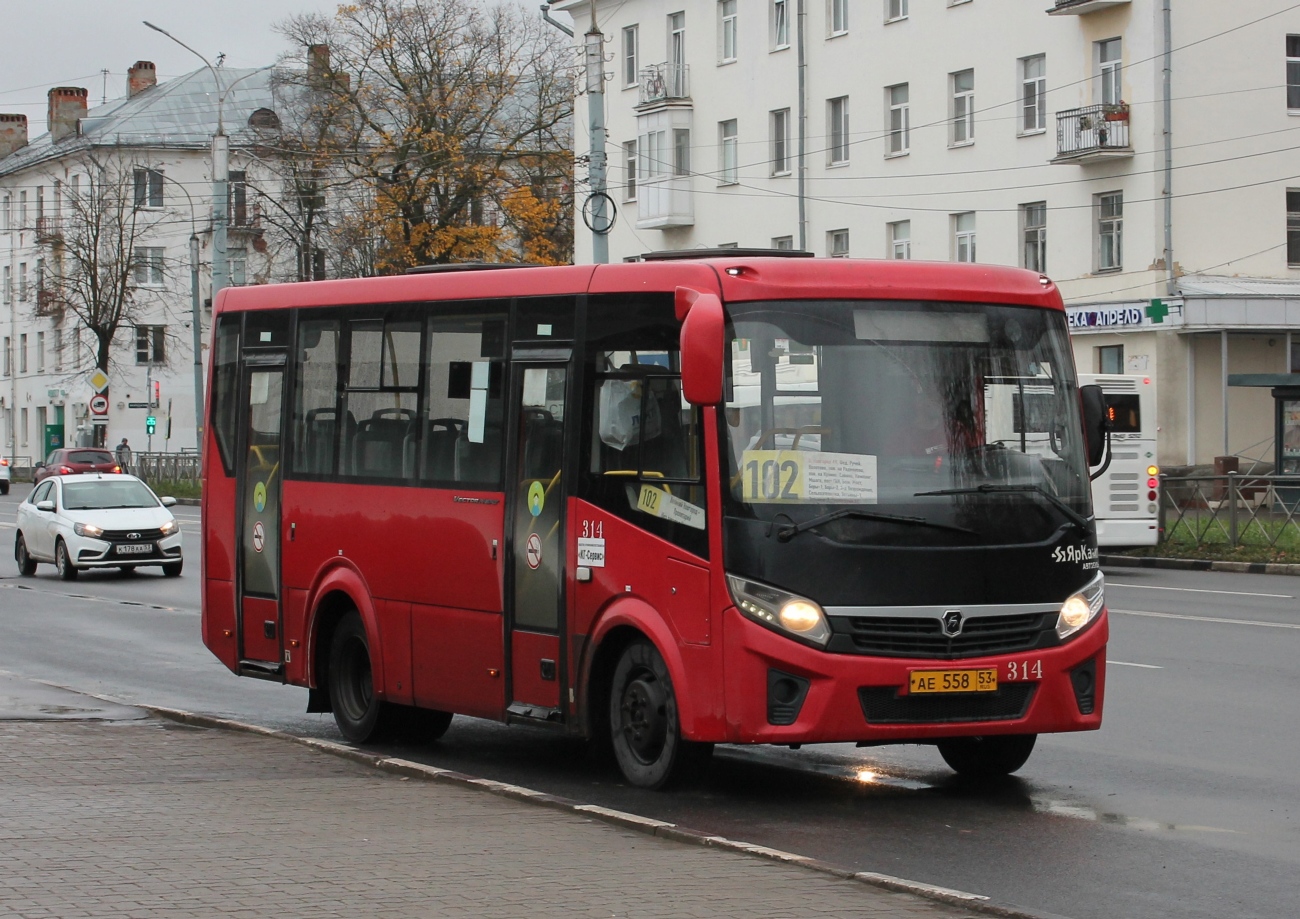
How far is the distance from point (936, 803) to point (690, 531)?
5.82 feet

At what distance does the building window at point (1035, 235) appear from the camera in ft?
145

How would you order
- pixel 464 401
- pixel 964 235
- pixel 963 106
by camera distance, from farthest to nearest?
pixel 964 235
pixel 963 106
pixel 464 401

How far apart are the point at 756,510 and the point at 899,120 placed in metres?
40.3

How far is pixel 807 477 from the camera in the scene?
9328 millimetres

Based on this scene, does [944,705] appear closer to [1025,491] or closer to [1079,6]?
[1025,491]

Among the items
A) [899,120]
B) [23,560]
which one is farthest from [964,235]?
[23,560]

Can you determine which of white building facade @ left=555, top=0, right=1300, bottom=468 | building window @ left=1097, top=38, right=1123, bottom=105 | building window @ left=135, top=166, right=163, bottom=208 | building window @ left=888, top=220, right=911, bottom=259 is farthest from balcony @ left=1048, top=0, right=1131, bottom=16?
building window @ left=135, top=166, right=163, bottom=208

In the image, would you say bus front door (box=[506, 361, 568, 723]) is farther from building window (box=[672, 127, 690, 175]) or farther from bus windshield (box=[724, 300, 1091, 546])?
building window (box=[672, 127, 690, 175])

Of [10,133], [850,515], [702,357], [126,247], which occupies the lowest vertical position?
[850,515]

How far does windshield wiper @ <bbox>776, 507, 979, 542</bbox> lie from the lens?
9.23 m

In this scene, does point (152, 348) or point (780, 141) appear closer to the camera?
point (780, 141)

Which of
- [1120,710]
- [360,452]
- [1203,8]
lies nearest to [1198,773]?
[1120,710]

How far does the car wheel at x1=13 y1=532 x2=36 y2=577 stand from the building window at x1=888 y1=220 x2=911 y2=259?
23659 millimetres

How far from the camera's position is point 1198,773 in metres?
10.5
